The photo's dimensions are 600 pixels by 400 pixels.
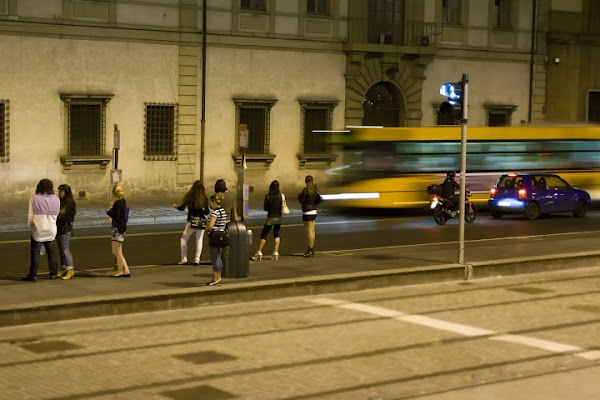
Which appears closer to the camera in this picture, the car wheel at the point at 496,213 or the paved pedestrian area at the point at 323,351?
the paved pedestrian area at the point at 323,351

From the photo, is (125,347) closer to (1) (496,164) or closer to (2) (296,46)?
(1) (496,164)

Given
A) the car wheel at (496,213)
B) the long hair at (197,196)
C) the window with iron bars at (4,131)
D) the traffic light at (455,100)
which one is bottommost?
the car wheel at (496,213)

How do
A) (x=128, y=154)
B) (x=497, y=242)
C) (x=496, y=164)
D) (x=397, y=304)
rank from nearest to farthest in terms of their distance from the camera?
(x=397, y=304) < (x=497, y=242) < (x=496, y=164) < (x=128, y=154)

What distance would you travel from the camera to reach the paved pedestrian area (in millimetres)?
10859

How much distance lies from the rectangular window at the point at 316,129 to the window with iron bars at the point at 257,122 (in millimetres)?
1761

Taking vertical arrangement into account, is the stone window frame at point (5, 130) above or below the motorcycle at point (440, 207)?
above

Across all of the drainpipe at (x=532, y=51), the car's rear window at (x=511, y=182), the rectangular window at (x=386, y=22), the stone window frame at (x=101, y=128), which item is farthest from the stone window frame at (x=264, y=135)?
the drainpipe at (x=532, y=51)

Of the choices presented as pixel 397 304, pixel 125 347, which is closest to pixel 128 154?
pixel 397 304

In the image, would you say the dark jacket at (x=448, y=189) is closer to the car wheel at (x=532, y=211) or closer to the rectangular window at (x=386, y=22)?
the car wheel at (x=532, y=211)

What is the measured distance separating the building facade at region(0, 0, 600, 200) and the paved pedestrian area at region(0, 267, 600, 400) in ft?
48.3

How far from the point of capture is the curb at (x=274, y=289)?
14055 mm

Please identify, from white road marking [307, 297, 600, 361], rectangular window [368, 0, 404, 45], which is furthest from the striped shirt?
rectangular window [368, 0, 404, 45]

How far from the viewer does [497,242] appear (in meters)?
24.1

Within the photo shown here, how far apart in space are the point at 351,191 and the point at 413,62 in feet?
41.1
